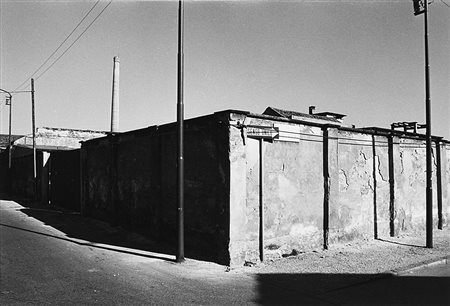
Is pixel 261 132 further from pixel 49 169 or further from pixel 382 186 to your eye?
pixel 49 169

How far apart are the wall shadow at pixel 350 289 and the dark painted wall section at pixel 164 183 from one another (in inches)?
69.6

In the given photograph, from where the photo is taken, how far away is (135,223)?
1273cm

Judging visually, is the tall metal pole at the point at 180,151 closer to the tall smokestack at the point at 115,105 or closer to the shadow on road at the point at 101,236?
the shadow on road at the point at 101,236

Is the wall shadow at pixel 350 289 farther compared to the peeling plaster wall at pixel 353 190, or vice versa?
the peeling plaster wall at pixel 353 190

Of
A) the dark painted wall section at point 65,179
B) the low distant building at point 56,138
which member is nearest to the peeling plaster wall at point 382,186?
A: the dark painted wall section at point 65,179

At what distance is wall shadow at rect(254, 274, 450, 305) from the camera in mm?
6285

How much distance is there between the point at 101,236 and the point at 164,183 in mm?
2963

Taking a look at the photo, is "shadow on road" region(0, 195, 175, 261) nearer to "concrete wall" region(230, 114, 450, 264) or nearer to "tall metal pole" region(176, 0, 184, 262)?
"tall metal pole" region(176, 0, 184, 262)

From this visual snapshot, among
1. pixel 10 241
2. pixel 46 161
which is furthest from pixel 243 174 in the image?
pixel 46 161

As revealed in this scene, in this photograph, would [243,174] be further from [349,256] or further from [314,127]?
[349,256]

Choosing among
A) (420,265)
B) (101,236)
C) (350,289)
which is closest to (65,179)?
(101,236)

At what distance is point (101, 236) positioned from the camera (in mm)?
12094

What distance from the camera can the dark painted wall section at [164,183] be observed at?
8898 mm

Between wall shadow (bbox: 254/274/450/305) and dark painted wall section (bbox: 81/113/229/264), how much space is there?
1.77 metres
